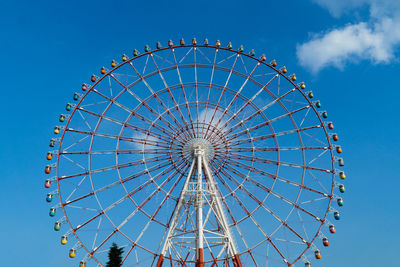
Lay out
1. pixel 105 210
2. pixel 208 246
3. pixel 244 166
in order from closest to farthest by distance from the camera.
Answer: pixel 208 246
pixel 105 210
pixel 244 166

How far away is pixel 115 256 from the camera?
122 ft

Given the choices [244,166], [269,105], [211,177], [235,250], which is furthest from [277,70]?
[235,250]

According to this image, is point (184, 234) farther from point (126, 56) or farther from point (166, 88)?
point (126, 56)

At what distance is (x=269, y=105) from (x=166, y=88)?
9.64 meters

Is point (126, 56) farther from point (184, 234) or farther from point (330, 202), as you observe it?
point (330, 202)

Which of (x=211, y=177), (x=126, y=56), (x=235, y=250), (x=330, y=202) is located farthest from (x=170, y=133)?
(x=330, y=202)

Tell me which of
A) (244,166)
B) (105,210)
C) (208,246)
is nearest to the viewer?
(208,246)

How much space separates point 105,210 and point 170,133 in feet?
28.1

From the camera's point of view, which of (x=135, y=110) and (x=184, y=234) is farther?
(x=135, y=110)

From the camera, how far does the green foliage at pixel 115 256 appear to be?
36844 mm

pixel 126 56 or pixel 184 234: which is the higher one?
pixel 126 56

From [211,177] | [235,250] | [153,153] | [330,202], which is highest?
[153,153]

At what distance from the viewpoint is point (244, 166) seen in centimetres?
4019

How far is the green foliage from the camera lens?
3684cm
